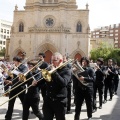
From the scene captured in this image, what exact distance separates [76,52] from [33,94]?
39756 mm

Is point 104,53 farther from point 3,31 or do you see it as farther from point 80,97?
point 3,31

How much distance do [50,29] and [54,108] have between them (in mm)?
41766

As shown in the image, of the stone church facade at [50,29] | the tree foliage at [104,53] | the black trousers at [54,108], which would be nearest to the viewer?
the black trousers at [54,108]

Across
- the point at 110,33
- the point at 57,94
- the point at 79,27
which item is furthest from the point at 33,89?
the point at 110,33

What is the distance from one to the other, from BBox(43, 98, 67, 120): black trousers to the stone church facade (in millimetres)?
39949

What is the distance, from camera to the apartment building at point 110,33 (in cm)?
11500

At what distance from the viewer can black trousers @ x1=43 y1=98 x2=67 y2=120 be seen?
16.7 feet

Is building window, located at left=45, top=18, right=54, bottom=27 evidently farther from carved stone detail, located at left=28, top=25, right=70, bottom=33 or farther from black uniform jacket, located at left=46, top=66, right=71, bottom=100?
black uniform jacket, located at left=46, top=66, right=71, bottom=100

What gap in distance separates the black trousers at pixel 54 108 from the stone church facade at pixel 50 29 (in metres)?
39.9

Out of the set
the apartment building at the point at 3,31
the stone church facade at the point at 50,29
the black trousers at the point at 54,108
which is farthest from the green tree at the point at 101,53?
the apartment building at the point at 3,31

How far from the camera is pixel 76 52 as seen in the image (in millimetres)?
46219

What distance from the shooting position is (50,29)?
152 ft

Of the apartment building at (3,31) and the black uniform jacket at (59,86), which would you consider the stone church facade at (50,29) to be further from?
the apartment building at (3,31)

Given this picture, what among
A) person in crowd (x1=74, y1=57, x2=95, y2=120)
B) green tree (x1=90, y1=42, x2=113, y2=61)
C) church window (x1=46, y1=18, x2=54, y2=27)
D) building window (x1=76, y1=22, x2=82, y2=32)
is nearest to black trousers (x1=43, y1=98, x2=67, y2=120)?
person in crowd (x1=74, y1=57, x2=95, y2=120)
